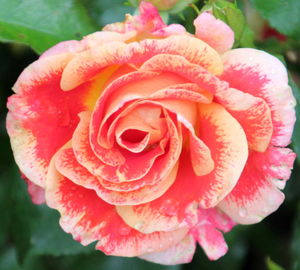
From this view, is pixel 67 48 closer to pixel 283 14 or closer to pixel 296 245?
pixel 283 14

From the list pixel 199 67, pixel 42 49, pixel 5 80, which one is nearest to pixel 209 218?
pixel 199 67

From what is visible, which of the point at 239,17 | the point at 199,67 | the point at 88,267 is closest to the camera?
the point at 199,67

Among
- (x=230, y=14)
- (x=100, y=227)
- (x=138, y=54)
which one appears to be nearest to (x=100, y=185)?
(x=100, y=227)

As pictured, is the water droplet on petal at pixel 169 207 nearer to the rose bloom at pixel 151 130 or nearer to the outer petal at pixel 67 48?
the rose bloom at pixel 151 130

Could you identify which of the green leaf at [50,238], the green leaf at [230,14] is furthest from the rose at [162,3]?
the green leaf at [50,238]

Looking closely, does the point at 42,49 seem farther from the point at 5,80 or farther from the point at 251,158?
the point at 5,80

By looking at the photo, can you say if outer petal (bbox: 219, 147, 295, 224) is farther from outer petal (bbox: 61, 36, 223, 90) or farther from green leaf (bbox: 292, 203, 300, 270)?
green leaf (bbox: 292, 203, 300, 270)

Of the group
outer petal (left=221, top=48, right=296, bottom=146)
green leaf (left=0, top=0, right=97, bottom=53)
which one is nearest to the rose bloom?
outer petal (left=221, top=48, right=296, bottom=146)
